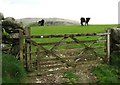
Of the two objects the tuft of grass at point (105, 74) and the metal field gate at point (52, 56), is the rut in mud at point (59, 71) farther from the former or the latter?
the tuft of grass at point (105, 74)

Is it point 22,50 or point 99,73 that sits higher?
point 22,50

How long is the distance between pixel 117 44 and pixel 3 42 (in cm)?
646

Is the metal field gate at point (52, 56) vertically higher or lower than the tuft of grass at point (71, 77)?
higher

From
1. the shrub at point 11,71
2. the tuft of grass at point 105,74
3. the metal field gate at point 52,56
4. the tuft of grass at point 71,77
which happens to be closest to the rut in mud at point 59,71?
the metal field gate at point 52,56

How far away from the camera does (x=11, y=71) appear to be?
14672 millimetres

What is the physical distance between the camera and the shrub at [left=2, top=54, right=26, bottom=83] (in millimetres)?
14273

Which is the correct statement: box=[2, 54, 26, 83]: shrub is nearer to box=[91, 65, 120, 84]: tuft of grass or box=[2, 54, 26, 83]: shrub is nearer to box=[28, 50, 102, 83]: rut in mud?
box=[28, 50, 102, 83]: rut in mud

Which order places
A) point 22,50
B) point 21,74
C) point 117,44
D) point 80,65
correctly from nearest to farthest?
point 21,74
point 22,50
point 80,65
point 117,44

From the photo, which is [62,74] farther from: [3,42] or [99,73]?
[3,42]

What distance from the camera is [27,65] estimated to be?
52.9 ft

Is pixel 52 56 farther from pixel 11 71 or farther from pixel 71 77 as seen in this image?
pixel 11 71

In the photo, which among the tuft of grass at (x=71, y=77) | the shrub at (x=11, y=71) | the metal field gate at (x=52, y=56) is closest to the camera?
the shrub at (x=11, y=71)

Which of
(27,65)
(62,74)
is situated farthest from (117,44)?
(27,65)

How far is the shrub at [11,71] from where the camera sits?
14273 millimetres
